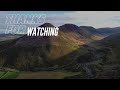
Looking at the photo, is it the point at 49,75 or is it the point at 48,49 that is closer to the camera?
the point at 49,75

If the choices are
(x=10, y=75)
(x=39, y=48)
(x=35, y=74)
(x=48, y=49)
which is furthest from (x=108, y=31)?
(x=10, y=75)

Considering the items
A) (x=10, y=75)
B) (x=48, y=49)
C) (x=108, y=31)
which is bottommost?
(x=10, y=75)

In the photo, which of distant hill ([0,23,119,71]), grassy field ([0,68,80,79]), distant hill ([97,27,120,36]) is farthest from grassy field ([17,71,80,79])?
distant hill ([97,27,120,36])

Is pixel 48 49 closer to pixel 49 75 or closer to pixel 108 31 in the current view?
pixel 49 75

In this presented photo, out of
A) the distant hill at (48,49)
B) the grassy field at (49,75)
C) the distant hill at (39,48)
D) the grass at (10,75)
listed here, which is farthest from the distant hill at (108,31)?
the grass at (10,75)

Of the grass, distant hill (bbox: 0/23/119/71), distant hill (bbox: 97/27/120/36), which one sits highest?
distant hill (bbox: 97/27/120/36)

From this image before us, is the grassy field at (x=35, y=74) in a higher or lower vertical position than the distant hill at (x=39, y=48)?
lower

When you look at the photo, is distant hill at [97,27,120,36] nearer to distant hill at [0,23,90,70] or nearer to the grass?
distant hill at [0,23,90,70]

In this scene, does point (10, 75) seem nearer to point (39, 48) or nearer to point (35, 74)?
point (35, 74)

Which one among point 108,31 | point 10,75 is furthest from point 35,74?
point 108,31

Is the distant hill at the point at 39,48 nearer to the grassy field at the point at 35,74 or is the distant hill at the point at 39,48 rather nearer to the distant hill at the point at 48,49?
the distant hill at the point at 48,49

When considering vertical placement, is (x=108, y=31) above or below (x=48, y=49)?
above

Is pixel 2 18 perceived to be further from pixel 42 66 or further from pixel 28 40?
pixel 42 66
